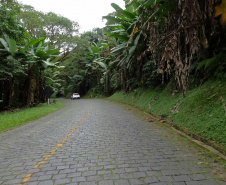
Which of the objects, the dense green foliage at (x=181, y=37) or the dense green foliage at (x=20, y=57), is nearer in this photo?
the dense green foliage at (x=181, y=37)

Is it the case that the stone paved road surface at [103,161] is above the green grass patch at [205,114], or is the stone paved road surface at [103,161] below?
below

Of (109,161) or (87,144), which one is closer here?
(109,161)

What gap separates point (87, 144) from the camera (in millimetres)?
5352

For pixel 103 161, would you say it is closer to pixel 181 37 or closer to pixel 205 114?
pixel 205 114

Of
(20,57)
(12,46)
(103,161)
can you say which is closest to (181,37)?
(103,161)

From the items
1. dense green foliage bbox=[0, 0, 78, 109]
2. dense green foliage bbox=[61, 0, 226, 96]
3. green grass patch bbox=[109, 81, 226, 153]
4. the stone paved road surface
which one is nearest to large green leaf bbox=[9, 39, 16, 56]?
dense green foliage bbox=[0, 0, 78, 109]

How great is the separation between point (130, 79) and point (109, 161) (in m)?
15.5

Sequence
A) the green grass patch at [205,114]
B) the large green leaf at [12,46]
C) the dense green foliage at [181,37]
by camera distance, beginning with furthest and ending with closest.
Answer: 1. the large green leaf at [12,46]
2. the dense green foliage at [181,37]
3. the green grass patch at [205,114]

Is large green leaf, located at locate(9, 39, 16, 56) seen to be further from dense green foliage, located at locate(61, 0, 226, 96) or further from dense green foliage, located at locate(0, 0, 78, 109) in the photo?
dense green foliage, located at locate(61, 0, 226, 96)

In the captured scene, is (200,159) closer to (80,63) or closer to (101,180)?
(101,180)

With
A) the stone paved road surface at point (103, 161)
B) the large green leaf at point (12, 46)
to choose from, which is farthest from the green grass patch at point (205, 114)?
the large green leaf at point (12, 46)

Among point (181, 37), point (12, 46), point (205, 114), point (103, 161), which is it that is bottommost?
point (103, 161)

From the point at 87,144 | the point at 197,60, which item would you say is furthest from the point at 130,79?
the point at 87,144

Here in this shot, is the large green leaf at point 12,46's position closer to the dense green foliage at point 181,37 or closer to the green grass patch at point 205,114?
the dense green foliage at point 181,37
